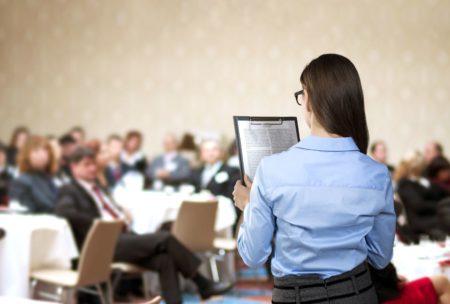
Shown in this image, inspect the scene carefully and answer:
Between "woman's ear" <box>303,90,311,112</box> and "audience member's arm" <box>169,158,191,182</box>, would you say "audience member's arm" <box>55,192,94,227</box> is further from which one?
"audience member's arm" <box>169,158,191,182</box>

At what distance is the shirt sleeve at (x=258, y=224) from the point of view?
2.17 meters

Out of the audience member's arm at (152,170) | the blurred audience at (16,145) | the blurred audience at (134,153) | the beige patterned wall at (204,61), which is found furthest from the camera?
the blurred audience at (134,153)

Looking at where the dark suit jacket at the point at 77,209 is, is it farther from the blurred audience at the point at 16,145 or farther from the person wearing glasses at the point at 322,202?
the blurred audience at the point at 16,145

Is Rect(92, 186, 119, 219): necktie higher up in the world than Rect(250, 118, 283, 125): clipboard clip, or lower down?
lower down

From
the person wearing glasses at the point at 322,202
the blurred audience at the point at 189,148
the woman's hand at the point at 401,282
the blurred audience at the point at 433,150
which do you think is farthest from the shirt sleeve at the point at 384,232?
the blurred audience at the point at 189,148

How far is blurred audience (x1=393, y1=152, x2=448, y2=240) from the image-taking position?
790cm

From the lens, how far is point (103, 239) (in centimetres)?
535

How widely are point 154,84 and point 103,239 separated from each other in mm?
8223

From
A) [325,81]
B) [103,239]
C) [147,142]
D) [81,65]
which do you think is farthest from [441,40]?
[325,81]

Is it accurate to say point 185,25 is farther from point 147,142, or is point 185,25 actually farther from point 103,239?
point 103,239

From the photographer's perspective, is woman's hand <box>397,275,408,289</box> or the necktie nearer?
woman's hand <box>397,275,408,289</box>

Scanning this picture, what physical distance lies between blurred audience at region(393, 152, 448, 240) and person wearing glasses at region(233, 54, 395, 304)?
5724 millimetres

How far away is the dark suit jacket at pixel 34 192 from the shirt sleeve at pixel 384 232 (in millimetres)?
5216

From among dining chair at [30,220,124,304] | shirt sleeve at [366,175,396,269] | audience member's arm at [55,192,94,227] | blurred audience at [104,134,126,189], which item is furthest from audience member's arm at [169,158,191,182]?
shirt sleeve at [366,175,396,269]
